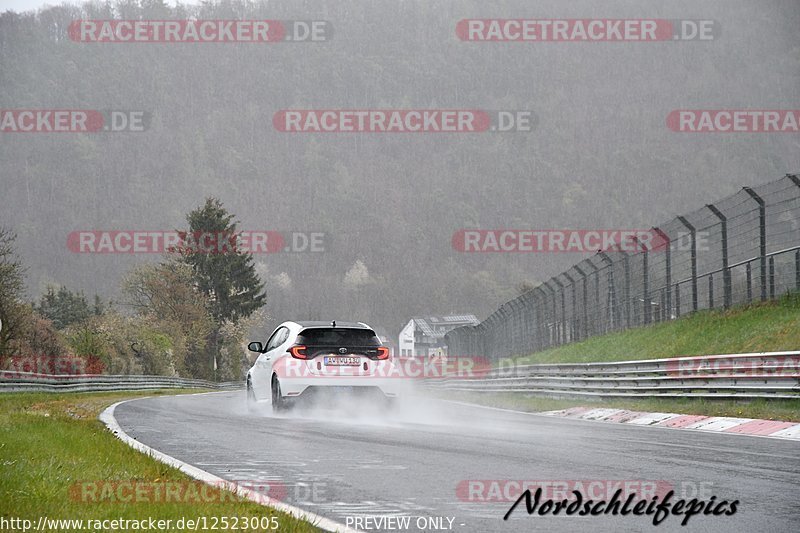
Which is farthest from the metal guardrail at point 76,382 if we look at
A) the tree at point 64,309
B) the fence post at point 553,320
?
the tree at point 64,309

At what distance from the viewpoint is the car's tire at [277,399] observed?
1745cm

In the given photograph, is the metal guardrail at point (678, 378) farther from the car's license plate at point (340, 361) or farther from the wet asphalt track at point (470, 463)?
the car's license plate at point (340, 361)

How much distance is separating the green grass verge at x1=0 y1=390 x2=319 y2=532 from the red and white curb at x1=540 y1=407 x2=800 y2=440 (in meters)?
7.82

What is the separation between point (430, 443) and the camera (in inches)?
468

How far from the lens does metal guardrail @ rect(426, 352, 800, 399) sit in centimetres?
1616

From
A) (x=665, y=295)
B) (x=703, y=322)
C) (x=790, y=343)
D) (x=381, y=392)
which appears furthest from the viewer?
(x=665, y=295)

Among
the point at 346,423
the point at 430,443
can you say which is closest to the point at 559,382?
the point at 346,423

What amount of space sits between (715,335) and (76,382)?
26496 millimetres

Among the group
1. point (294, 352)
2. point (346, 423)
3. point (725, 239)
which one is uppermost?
point (725, 239)

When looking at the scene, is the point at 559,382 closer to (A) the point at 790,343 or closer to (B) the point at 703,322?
(B) the point at 703,322

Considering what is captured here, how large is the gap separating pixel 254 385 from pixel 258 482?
437 inches

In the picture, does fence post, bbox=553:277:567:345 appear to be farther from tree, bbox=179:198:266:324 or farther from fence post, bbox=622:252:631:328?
tree, bbox=179:198:266:324

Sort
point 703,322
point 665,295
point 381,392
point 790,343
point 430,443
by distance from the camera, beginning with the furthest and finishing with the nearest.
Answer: point 665,295 → point 703,322 → point 790,343 → point 381,392 → point 430,443

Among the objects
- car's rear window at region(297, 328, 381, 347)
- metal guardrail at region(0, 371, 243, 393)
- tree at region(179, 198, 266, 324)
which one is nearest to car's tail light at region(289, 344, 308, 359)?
car's rear window at region(297, 328, 381, 347)
